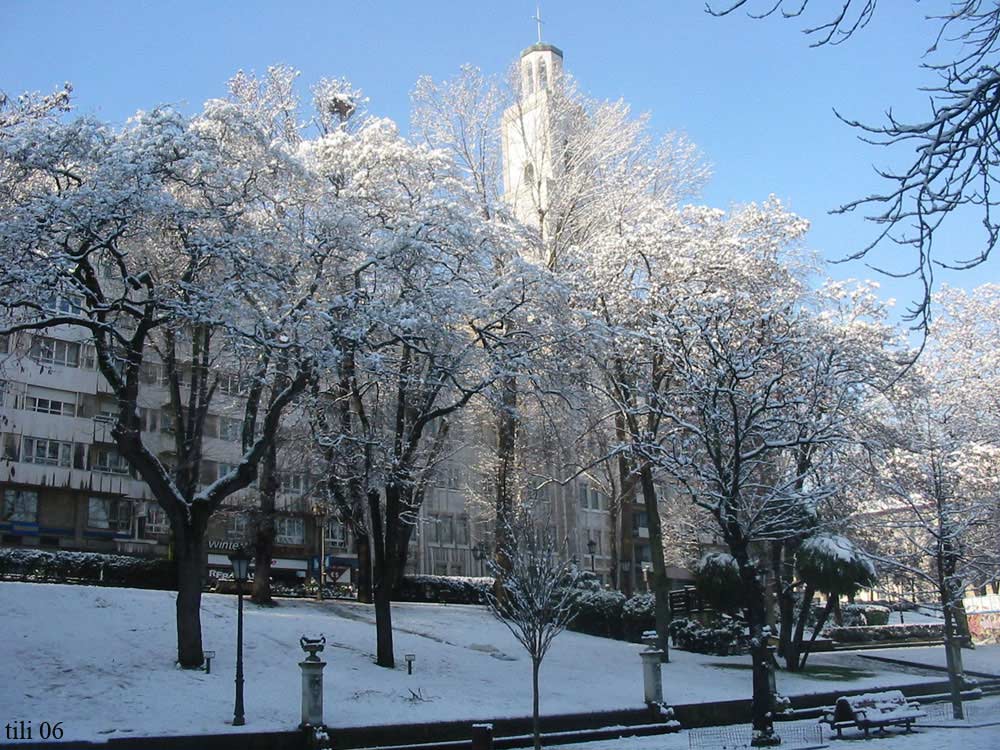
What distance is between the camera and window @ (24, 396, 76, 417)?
43.1 metres

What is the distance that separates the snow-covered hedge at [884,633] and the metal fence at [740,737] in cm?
2051

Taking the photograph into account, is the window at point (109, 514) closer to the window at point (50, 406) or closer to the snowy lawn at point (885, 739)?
the window at point (50, 406)

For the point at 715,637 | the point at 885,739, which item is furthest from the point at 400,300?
the point at 715,637

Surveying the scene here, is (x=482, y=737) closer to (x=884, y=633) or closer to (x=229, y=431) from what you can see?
(x=884, y=633)

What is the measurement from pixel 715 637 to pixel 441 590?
37.0 feet

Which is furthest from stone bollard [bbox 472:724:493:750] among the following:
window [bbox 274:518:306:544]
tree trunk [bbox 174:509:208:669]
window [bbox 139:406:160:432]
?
window [bbox 274:518:306:544]

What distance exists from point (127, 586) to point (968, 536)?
26.4 metres

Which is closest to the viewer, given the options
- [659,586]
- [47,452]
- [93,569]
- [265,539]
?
[659,586]

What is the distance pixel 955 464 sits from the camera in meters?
25.8

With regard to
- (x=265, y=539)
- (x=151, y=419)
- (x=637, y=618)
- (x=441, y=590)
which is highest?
(x=151, y=419)

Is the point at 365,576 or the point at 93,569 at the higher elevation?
the point at 93,569

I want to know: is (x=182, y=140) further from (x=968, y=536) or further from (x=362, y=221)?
(x=968, y=536)

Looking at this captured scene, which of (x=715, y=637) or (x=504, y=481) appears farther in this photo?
(x=715, y=637)

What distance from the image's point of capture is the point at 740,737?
1817cm
